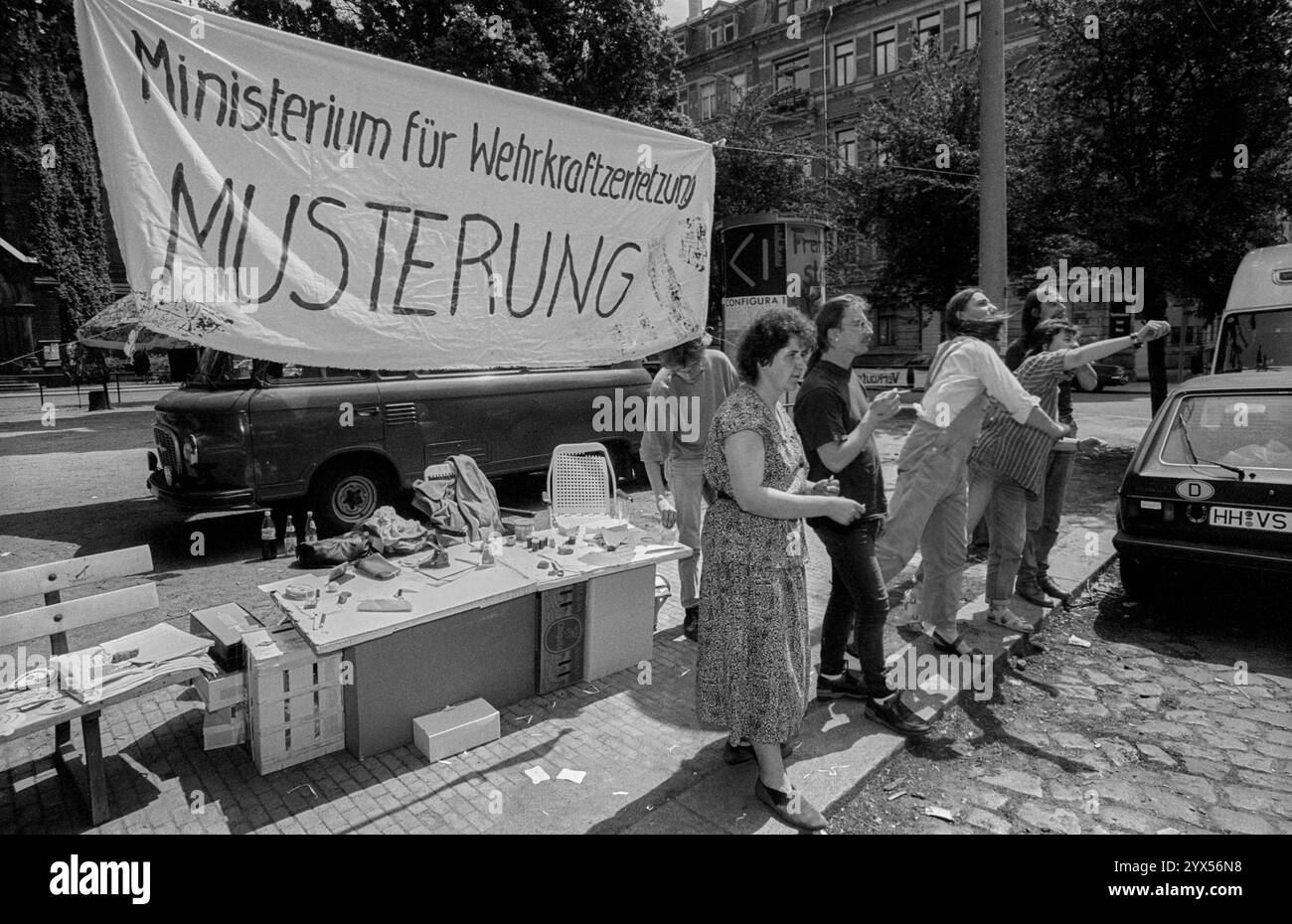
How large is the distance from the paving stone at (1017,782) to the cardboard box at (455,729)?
2.35 meters

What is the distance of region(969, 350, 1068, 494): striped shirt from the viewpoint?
470 centimetres

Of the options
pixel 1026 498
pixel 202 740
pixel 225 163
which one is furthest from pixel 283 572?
pixel 1026 498

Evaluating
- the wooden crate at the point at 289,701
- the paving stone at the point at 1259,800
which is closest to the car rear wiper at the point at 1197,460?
the paving stone at the point at 1259,800

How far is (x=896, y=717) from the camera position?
12.1ft

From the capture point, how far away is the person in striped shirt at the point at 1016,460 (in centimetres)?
470

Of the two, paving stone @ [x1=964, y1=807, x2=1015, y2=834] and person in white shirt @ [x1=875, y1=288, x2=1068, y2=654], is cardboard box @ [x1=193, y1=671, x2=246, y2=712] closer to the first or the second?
paving stone @ [x1=964, y1=807, x2=1015, y2=834]

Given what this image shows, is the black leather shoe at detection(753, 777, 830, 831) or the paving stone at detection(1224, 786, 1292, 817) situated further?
the paving stone at detection(1224, 786, 1292, 817)

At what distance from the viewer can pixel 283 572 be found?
20.8ft

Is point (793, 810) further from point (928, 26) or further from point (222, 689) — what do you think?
point (928, 26)

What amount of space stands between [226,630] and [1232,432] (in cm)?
631

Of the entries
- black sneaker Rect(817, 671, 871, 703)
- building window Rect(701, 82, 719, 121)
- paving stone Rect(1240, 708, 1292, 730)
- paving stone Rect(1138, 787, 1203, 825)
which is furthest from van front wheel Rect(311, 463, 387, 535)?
building window Rect(701, 82, 719, 121)

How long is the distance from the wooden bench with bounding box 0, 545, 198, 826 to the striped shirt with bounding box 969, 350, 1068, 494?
15.3ft

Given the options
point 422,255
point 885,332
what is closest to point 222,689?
point 422,255

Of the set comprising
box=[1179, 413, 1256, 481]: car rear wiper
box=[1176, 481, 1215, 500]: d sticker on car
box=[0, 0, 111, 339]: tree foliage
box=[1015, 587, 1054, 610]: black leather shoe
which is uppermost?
box=[0, 0, 111, 339]: tree foliage
